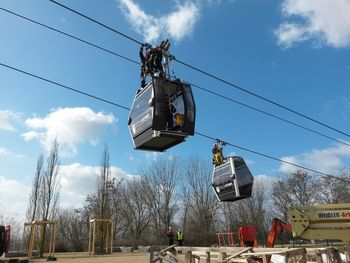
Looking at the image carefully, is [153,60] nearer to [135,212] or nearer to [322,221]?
[322,221]

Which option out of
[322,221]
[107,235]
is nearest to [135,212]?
[107,235]

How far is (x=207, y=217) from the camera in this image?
5222 centimetres

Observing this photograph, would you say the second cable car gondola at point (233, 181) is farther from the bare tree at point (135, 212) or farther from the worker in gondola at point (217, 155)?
the bare tree at point (135, 212)

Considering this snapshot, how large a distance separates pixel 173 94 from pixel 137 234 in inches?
1816

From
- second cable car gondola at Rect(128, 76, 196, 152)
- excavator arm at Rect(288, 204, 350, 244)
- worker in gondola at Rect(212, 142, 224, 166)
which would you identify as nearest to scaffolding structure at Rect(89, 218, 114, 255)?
worker in gondola at Rect(212, 142, 224, 166)

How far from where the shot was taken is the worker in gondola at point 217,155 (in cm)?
1478

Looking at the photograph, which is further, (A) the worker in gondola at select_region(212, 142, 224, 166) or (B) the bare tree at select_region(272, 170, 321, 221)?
(B) the bare tree at select_region(272, 170, 321, 221)

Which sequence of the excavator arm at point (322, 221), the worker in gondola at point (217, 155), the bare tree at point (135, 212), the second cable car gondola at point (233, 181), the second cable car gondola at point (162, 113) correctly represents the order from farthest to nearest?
the bare tree at point (135, 212) < the worker in gondola at point (217, 155) < the second cable car gondola at point (233, 181) < the excavator arm at point (322, 221) < the second cable car gondola at point (162, 113)

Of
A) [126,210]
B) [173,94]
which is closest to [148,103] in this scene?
[173,94]

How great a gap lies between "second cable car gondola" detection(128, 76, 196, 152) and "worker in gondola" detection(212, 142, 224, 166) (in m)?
5.21

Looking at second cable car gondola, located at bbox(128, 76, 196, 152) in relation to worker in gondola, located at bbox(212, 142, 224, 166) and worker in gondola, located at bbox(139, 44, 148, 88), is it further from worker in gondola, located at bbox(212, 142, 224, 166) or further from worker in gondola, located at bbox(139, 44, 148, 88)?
worker in gondola, located at bbox(212, 142, 224, 166)

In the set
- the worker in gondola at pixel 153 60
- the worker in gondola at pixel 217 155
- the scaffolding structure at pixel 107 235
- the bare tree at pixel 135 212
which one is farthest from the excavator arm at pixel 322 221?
the bare tree at pixel 135 212

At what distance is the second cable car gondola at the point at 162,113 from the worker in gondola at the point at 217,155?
5208mm

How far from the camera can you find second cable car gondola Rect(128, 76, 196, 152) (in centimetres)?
896
